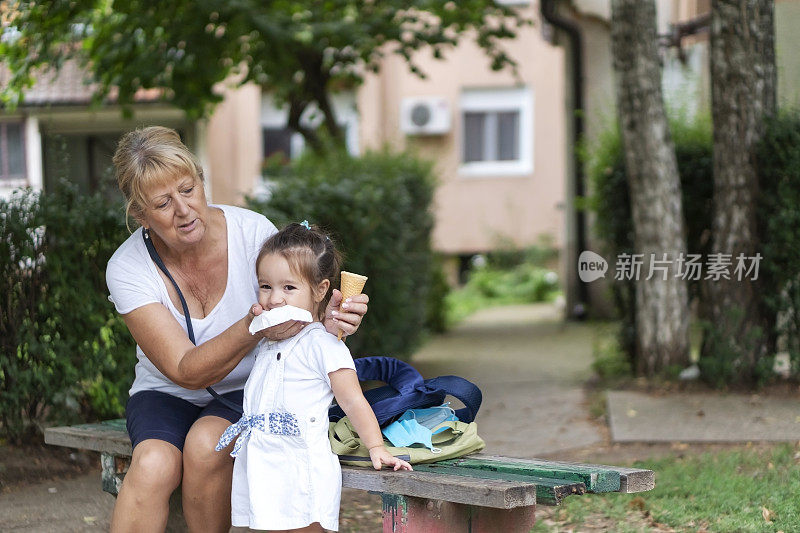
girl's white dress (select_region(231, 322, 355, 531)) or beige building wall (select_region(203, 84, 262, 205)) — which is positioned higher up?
beige building wall (select_region(203, 84, 262, 205))

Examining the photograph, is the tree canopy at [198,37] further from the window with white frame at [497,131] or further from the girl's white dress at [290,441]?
the window with white frame at [497,131]

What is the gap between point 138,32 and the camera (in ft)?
27.2

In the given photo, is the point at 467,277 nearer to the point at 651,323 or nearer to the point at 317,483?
the point at 651,323

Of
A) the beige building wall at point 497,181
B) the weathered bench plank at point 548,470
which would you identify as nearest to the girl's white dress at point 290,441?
the weathered bench plank at point 548,470

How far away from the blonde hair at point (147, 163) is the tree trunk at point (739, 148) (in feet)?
14.0

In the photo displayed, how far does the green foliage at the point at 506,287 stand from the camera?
16.7 metres

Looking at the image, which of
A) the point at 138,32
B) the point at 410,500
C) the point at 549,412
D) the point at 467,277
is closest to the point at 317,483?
the point at 410,500

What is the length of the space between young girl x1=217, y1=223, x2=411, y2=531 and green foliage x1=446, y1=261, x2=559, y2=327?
1293 cm

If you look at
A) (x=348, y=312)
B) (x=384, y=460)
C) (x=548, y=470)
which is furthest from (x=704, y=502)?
(x=348, y=312)

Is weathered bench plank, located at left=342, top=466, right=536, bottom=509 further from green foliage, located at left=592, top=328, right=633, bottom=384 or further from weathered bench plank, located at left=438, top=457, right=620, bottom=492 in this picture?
green foliage, located at left=592, top=328, right=633, bottom=384

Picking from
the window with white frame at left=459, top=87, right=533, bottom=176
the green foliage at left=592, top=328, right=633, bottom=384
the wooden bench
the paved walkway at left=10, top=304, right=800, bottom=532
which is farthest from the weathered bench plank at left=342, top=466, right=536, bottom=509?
the window with white frame at left=459, top=87, right=533, bottom=176

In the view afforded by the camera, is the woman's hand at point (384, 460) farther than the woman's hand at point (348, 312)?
No

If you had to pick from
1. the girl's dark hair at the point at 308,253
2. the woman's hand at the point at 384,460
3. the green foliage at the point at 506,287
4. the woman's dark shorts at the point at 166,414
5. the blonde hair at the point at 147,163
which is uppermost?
the blonde hair at the point at 147,163

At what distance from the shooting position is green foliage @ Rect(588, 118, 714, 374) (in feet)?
23.7
